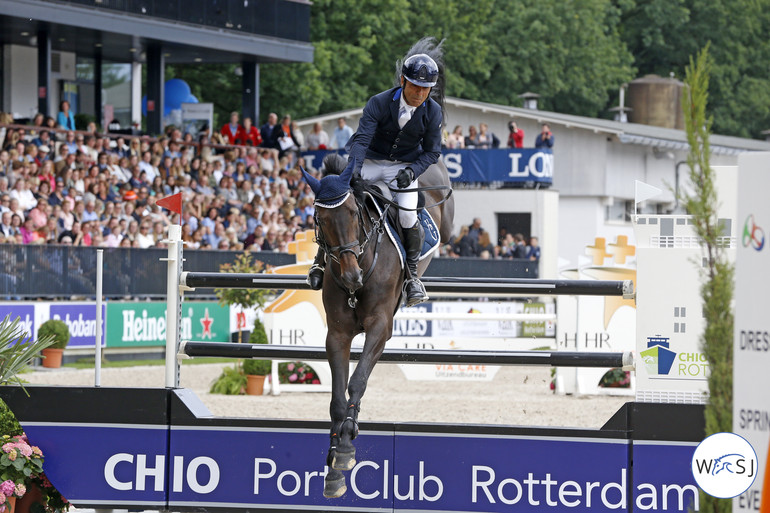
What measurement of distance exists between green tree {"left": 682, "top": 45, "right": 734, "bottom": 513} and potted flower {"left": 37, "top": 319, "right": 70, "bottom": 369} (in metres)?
14.2

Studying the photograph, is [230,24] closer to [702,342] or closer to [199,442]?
[199,442]

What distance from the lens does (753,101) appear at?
50594 millimetres

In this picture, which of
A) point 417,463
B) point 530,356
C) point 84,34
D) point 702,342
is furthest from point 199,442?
point 84,34

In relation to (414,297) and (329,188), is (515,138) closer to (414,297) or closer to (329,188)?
(414,297)

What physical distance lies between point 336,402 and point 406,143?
1686 mm

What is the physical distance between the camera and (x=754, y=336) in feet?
10.2

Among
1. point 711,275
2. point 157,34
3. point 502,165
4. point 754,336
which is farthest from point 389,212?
point 502,165

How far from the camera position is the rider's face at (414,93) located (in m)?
6.42

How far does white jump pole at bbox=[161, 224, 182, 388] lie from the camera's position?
250 inches

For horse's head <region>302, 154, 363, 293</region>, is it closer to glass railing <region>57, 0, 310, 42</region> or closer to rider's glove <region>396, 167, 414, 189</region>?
rider's glove <region>396, 167, 414, 189</region>

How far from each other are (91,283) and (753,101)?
39131 millimetres

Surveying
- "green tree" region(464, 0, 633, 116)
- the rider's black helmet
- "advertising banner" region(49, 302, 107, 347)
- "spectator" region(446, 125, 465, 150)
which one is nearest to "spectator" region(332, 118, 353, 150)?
"spectator" region(446, 125, 465, 150)

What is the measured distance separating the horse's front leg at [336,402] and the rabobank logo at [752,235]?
286 cm
